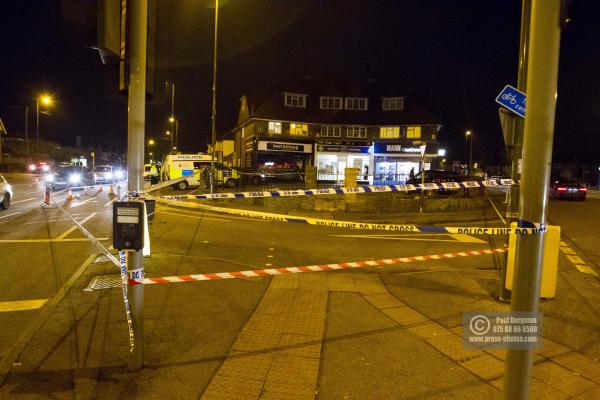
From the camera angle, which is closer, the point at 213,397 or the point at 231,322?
the point at 213,397

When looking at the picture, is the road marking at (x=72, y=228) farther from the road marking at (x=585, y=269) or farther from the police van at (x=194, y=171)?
the police van at (x=194, y=171)

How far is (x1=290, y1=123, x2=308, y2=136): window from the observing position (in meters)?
45.3

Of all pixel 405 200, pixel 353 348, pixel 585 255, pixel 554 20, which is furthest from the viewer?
pixel 405 200

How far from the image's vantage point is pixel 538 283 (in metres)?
2.91

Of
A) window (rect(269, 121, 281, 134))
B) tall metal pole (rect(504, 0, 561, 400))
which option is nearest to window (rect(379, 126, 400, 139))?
window (rect(269, 121, 281, 134))

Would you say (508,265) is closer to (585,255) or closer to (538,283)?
(538,283)

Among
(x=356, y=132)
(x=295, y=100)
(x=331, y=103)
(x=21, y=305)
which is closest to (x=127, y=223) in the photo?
(x=21, y=305)

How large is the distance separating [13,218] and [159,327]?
465 inches

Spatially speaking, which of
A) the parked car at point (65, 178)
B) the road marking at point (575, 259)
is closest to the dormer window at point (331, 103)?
the parked car at point (65, 178)

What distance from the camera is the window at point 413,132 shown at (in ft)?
151

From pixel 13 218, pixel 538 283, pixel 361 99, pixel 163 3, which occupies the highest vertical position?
pixel 361 99

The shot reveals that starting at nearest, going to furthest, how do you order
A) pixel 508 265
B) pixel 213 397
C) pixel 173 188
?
pixel 213 397 < pixel 508 265 < pixel 173 188

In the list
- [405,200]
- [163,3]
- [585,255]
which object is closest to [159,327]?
[163,3]

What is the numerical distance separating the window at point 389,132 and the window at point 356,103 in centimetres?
307
